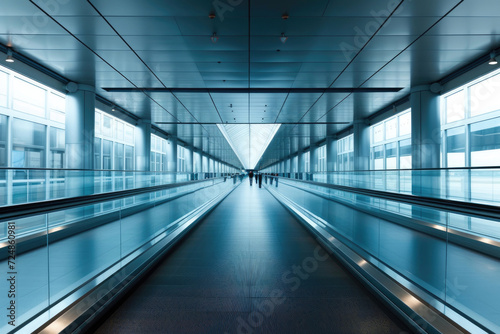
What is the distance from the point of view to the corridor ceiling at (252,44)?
5.27 m

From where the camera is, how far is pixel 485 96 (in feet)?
31.3

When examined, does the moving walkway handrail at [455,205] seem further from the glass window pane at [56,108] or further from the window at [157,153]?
the window at [157,153]

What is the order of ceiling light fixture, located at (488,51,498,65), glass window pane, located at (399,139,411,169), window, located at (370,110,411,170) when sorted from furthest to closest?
window, located at (370,110,411,170) < glass window pane, located at (399,139,411,169) < ceiling light fixture, located at (488,51,498,65)

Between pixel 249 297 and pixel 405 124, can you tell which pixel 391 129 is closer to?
pixel 405 124

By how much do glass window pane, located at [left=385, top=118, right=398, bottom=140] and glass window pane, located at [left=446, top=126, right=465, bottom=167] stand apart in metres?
4.64

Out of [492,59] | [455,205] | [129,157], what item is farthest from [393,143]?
[129,157]

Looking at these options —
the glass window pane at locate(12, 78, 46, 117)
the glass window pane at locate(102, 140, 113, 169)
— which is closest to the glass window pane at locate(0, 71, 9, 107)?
the glass window pane at locate(12, 78, 46, 117)

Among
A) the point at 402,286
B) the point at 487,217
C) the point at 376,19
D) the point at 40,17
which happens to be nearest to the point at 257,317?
the point at 402,286

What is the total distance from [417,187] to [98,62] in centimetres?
1161

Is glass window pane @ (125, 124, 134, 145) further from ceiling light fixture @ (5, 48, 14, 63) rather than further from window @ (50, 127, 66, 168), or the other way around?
ceiling light fixture @ (5, 48, 14, 63)

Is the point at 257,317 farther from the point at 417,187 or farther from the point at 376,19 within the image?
the point at 417,187

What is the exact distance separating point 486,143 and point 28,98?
1807 centimetres

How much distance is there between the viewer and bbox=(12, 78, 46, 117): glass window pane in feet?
34.4

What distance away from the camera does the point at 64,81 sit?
927cm
